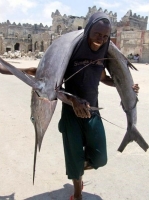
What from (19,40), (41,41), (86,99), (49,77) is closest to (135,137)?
(86,99)

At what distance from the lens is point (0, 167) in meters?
3.47

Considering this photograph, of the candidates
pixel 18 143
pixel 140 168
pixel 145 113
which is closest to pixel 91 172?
pixel 140 168

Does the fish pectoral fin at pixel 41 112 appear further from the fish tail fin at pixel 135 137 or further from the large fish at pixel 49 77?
the fish tail fin at pixel 135 137

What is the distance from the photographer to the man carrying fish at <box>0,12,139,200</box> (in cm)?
221

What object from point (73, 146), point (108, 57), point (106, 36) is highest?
point (106, 36)

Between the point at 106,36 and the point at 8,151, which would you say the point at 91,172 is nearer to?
the point at 8,151

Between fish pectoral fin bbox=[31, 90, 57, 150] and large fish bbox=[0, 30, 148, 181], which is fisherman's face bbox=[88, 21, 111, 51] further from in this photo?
fish pectoral fin bbox=[31, 90, 57, 150]

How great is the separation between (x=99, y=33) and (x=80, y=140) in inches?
37.4

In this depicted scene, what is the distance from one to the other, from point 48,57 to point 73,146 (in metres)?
0.85

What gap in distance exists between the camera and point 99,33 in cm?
217

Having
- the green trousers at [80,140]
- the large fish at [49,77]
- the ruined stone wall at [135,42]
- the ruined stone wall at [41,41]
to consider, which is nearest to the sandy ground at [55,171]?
the green trousers at [80,140]

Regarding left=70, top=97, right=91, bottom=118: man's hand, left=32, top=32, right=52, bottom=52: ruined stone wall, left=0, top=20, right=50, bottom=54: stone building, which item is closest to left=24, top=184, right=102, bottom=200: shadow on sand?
left=70, top=97, right=91, bottom=118: man's hand

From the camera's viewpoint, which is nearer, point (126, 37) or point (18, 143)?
point (18, 143)

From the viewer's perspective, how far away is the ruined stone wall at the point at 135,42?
29019 mm
